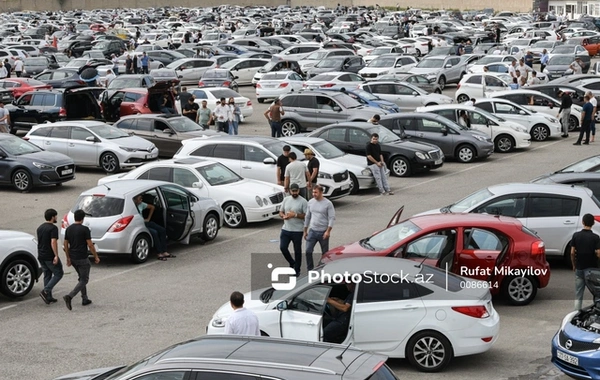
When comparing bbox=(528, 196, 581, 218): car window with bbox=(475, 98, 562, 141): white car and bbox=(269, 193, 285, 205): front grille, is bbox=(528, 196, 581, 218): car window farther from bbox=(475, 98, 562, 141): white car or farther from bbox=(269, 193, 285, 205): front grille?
bbox=(475, 98, 562, 141): white car

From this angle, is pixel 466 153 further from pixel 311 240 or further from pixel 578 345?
pixel 578 345

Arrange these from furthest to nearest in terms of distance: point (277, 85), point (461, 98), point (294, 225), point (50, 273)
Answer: point (277, 85) < point (461, 98) < point (294, 225) < point (50, 273)

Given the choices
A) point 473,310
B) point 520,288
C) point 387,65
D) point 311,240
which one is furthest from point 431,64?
point 473,310

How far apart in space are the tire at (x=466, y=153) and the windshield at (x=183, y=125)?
23.9 feet

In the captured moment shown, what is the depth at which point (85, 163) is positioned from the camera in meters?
26.4

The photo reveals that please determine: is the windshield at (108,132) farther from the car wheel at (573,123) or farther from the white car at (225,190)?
the car wheel at (573,123)

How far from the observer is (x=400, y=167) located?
2528cm

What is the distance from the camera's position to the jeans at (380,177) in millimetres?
22906

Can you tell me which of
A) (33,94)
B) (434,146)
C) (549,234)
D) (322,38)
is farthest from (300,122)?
(322,38)

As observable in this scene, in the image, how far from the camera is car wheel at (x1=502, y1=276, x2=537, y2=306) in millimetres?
13766

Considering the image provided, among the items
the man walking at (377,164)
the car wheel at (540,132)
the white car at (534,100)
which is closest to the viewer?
the man walking at (377,164)

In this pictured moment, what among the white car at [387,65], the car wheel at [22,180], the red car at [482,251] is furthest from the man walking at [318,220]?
the white car at [387,65]

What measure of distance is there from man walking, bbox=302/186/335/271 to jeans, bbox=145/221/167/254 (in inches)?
131

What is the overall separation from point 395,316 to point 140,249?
7356 millimetres
